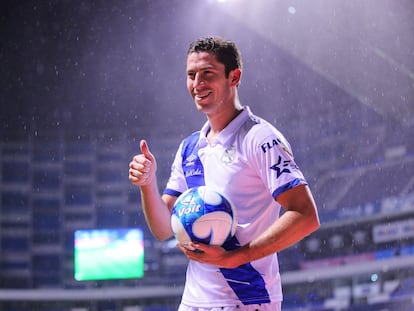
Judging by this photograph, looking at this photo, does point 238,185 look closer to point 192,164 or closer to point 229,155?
point 229,155

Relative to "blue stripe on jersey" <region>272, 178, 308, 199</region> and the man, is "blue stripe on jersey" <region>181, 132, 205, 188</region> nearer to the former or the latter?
the man

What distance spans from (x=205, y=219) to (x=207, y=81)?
0.35 m

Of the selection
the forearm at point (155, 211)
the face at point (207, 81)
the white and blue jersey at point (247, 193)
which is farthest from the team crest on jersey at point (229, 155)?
the forearm at point (155, 211)

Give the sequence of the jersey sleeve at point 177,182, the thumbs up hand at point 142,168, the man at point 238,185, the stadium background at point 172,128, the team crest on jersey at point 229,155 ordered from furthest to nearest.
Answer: the stadium background at point 172,128
the jersey sleeve at point 177,182
the thumbs up hand at point 142,168
the team crest on jersey at point 229,155
the man at point 238,185

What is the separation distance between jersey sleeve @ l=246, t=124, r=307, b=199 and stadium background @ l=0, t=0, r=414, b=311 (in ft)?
25.5

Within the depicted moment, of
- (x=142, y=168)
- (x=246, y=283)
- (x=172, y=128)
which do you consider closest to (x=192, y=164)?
(x=142, y=168)

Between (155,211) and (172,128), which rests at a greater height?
(172,128)

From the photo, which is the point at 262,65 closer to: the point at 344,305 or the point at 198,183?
the point at 344,305

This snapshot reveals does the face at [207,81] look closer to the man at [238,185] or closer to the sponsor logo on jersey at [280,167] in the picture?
the man at [238,185]

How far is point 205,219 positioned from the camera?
4.59ft

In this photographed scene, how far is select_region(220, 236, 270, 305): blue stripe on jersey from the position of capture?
57.2 inches

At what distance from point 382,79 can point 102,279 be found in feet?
18.7

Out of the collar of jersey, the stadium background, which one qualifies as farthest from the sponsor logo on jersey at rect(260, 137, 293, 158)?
the stadium background

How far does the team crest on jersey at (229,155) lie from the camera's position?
1.49 metres
